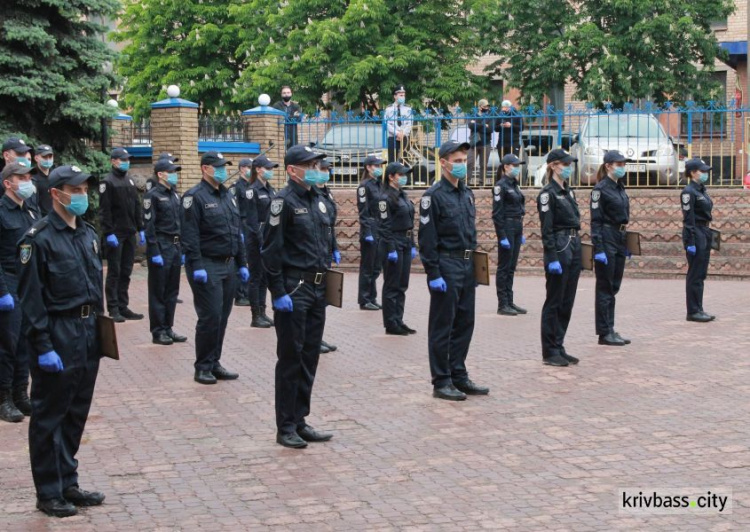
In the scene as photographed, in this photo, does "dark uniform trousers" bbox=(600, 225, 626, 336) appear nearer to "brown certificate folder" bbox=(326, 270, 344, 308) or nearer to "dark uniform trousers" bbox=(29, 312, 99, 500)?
"brown certificate folder" bbox=(326, 270, 344, 308)

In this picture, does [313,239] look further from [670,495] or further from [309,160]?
[670,495]

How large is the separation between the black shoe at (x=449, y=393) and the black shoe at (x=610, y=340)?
11.1 feet

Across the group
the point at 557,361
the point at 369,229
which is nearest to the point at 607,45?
the point at 369,229

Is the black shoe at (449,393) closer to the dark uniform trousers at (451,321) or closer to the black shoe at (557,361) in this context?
the dark uniform trousers at (451,321)

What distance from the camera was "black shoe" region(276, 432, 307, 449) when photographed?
8617 mm

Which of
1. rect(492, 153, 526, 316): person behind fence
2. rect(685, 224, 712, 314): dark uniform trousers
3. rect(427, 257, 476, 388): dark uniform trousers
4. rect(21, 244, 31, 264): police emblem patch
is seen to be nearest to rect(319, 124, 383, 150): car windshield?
rect(492, 153, 526, 316): person behind fence

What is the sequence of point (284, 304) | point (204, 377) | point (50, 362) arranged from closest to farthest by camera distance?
point (50, 362) → point (284, 304) → point (204, 377)

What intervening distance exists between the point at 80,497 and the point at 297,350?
80.1 inches

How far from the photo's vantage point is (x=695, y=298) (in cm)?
1512

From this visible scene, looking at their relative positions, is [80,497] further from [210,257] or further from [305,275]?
[210,257]

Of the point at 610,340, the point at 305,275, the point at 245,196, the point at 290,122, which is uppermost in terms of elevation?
the point at 290,122

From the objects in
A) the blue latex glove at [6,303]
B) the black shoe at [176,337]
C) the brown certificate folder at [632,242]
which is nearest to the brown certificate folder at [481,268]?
the brown certificate folder at [632,242]

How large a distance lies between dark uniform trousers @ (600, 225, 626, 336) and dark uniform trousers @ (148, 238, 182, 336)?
188 inches

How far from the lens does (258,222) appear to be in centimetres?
1502
